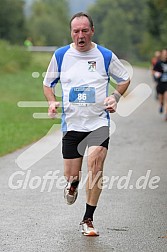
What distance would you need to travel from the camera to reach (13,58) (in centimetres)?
5222

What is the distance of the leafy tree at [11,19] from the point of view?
319 feet

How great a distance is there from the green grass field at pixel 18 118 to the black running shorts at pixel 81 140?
607 centimetres

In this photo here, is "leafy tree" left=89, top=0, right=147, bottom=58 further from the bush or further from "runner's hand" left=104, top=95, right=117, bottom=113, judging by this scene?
"runner's hand" left=104, top=95, right=117, bottom=113

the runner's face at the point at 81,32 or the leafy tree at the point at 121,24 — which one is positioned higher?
the runner's face at the point at 81,32

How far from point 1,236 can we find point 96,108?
1.53 meters

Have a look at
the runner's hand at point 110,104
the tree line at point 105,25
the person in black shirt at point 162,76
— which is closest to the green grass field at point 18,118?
the person in black shirt at point 162,76

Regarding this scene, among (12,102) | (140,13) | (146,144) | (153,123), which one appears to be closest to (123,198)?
(146,144)

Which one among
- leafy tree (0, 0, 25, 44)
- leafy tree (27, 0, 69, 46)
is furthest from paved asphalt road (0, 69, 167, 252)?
leafy tree (27, 0, 69, 46)

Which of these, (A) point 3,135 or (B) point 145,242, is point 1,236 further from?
(A) point 3,135

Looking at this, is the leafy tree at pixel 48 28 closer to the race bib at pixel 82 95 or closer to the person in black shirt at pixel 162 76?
the person in black shirt at pixel 162 76

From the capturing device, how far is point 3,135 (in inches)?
687

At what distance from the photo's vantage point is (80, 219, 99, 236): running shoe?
26.4 feet

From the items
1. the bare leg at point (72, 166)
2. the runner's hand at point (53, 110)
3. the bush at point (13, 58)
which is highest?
the runner's hand at point (53, 110)

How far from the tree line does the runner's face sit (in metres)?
74.9
